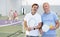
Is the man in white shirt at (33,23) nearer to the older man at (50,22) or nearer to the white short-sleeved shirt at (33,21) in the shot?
the white short-sleeved shirt at (33,21)

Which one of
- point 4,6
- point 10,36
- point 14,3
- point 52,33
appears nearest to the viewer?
point 52,33

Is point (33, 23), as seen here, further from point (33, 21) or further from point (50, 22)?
point (50, 22)

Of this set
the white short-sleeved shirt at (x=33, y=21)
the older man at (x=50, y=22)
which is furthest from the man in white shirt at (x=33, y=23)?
the older man at (x=50, y=22)

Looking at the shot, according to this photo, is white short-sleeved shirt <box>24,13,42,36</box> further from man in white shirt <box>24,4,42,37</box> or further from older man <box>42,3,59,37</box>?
older man <box>42,3,59,37</box>

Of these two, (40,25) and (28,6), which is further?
(28,6)

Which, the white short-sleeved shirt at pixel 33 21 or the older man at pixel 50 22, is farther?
the white short-sleeved shirt at pixel 33 21

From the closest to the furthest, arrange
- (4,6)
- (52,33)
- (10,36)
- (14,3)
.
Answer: (52,33), (10,36), (4,6), (14,3)

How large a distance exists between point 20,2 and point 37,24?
1253 inches

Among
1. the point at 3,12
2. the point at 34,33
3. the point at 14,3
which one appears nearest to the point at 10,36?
the point at 34,33

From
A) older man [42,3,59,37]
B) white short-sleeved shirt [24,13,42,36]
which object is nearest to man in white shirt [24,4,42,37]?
white short-sleeved shirt [24,13,42,36]

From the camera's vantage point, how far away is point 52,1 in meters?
32.4

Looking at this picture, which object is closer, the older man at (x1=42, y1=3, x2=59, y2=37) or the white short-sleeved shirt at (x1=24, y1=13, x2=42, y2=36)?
the older man at (x1=42, y1=3, x2=59, y2=37)

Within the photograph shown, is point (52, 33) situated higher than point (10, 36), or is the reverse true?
point (52, 33)

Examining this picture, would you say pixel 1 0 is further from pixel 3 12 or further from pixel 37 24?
pixel 37 24
